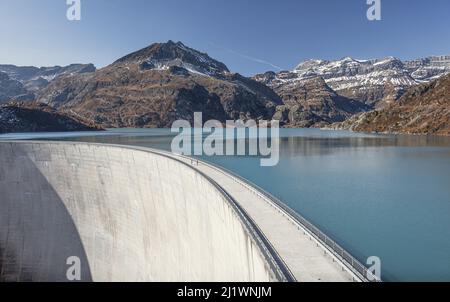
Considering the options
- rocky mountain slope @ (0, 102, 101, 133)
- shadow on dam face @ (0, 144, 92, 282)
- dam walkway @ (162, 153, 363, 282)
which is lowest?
shadow on dam face @ (0, 144, 92, 282)

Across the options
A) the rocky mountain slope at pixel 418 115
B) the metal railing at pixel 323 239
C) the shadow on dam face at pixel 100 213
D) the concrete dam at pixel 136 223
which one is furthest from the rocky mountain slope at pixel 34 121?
the metal railing at pixel 323 239

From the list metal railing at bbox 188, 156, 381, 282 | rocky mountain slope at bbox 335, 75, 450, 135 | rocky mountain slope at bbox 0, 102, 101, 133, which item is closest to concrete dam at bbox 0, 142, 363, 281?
metal railing at bbox 188, 156, 381, 282

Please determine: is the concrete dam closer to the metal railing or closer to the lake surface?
the metal railing

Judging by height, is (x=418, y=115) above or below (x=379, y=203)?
above

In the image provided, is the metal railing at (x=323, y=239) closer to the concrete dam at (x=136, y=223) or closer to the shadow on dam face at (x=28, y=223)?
the concrete dam at (x=136, y=223)

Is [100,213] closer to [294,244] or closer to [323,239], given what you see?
[323,239]

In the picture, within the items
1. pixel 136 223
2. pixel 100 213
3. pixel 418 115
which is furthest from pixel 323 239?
pixel 418 115
